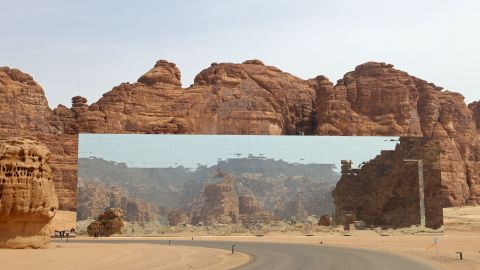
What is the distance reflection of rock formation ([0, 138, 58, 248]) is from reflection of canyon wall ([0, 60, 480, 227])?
192 feet

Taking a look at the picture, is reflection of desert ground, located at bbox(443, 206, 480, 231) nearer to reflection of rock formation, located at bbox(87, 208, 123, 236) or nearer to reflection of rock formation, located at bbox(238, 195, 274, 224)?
reflection of rock formation, located at bbox(238, 195, 274, 224)

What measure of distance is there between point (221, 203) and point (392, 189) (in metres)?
15.3

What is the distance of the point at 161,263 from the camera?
66.6ft

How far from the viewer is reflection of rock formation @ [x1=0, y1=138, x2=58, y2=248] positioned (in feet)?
78.0

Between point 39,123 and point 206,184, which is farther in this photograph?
point 39,123

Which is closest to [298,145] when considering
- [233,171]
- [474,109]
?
[233,171]

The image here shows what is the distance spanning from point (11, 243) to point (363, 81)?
81435mm

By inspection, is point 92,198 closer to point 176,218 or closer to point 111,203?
point 111,203

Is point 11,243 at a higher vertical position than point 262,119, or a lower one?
lower

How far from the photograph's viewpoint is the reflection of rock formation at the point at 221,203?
47.2 metres

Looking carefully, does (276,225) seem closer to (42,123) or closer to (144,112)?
(144,112)

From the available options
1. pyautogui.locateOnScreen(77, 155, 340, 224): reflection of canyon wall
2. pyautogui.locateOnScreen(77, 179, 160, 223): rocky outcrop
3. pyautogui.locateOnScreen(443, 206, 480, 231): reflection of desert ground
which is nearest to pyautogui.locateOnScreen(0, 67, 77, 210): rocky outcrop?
pyautogui.locateOnScreen(77, 179, 160, 223): rocky outcrop

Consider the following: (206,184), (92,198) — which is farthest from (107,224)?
(206,184)

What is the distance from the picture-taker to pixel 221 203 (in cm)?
4716
